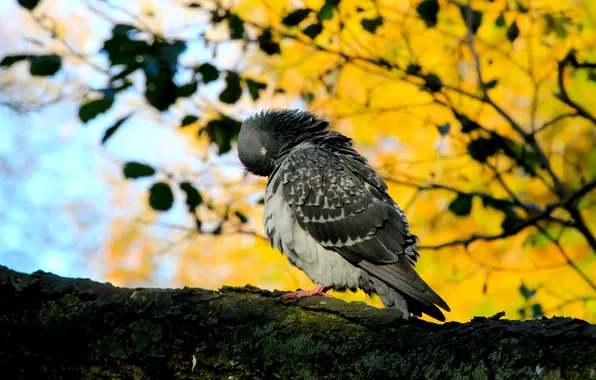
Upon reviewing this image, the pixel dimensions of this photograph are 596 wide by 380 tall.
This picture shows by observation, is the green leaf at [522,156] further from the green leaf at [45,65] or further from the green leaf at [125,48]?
the green leaf at [45,65]

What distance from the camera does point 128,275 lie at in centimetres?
1666

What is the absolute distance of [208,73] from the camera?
6.10m

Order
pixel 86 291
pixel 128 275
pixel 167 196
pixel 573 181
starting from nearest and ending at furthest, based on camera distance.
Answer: pixel 86 291, pixel 167 196, pixel 573 181, pixel 128 275

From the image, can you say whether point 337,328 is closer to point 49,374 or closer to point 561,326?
point 561,326

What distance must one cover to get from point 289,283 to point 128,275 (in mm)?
7718

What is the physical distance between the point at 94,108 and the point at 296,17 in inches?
71.8

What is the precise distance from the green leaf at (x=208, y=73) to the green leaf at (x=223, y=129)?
0.67m

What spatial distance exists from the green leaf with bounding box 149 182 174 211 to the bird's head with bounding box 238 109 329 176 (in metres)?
0.70

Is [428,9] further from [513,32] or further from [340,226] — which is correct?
[340,226]

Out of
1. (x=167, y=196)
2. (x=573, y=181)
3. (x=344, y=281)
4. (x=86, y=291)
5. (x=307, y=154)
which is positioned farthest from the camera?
(x=573, y=181)

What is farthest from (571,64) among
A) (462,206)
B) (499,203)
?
(462,206)

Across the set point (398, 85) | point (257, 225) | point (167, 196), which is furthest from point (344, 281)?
point (257, 225)

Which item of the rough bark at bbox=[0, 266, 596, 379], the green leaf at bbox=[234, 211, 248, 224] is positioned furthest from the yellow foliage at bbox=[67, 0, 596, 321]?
the rough bark at bbox=[0, 266, 596, 379]

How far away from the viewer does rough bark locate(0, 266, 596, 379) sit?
303 cm
